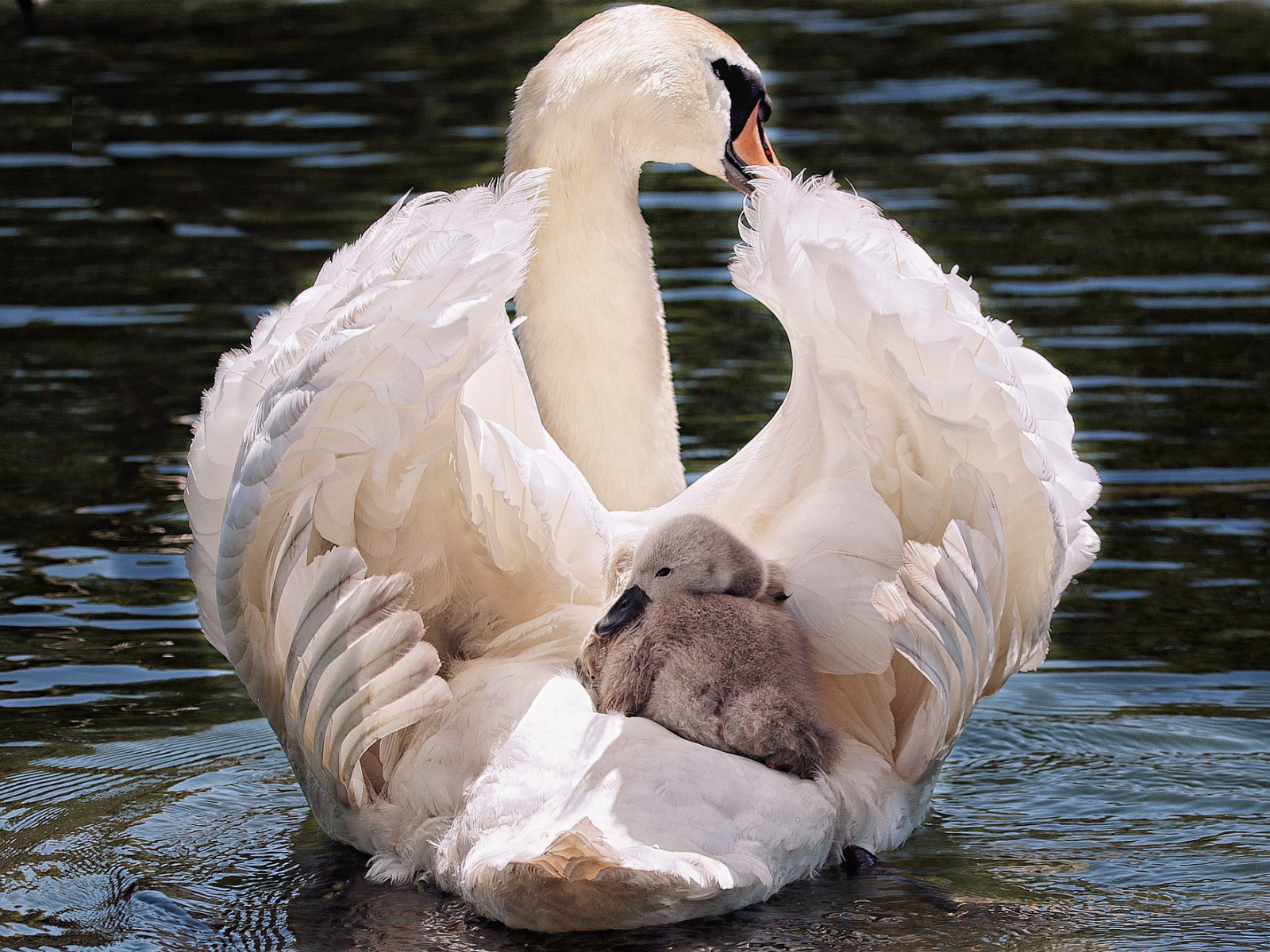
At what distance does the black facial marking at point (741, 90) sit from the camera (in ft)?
18.0

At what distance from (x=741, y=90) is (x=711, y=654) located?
6.40 feet

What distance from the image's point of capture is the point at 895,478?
167 inches

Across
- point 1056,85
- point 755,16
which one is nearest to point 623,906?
point 1056,85

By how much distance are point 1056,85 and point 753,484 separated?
1119 centimetres

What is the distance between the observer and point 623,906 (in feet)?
12.3

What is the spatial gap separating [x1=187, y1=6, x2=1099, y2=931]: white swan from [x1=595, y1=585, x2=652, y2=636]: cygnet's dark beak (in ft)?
0.48

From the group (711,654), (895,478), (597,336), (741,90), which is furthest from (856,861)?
(741,90)

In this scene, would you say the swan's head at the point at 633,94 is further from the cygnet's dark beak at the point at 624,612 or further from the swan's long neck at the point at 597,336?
the cygnet's dark beak at the point at 624,612

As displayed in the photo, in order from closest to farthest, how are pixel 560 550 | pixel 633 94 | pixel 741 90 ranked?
pixel 560 550, pixel 633 94, pixel 741 90

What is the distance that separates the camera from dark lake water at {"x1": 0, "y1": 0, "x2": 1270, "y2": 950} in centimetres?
427

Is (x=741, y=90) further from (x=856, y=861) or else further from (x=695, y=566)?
(x=856, y=861)

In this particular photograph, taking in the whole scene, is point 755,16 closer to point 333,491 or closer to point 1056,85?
point 1056,85

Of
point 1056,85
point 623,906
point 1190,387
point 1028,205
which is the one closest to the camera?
point 623,906

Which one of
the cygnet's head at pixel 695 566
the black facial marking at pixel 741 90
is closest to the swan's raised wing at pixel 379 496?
the cygnet's head at pixel 695 566
